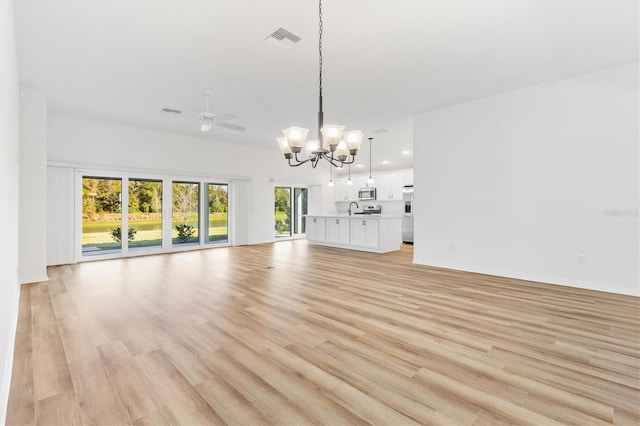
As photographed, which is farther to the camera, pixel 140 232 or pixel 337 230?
pixel 337 230

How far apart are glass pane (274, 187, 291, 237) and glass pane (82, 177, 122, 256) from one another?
467cm

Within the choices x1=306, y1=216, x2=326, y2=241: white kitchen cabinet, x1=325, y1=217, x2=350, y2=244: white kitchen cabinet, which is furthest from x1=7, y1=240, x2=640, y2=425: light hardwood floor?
x1=306, y1=216, x2=326, y2=241: white kitchen cabinet

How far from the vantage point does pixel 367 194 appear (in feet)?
36.2

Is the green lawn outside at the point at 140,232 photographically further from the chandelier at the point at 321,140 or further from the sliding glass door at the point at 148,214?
the chandelier at the point at 321,140

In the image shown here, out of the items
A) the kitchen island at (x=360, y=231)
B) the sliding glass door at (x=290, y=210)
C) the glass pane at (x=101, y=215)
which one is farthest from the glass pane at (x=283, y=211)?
the glass pane at (x=101, y=215)

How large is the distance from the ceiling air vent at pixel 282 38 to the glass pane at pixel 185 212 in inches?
218

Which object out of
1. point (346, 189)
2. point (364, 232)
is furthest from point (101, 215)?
point (346, 189)

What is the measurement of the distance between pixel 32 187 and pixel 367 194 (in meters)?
8.92

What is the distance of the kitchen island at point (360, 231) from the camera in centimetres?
757

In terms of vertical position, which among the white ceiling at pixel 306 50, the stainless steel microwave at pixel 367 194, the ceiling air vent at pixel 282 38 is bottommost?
the stainless steel microwave at pixel 367 194

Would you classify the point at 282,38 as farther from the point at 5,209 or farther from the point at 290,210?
the point at 290,210

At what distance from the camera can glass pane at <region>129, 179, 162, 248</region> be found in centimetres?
695

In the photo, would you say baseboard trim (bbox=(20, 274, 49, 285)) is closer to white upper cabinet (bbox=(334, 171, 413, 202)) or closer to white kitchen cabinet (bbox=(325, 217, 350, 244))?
white kitchen cabinet (bbox=(325, 217, 350, 244))

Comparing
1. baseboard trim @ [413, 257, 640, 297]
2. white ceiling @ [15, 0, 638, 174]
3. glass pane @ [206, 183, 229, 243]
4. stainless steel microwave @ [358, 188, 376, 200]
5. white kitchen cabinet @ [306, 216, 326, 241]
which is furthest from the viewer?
stainless steel microwave @ [358, 188, 376, 200]
